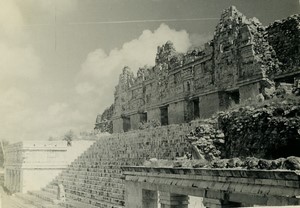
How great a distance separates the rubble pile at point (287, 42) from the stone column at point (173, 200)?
672cm

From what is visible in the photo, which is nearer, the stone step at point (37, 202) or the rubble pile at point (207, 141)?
the rubble pile at point (207, 141)

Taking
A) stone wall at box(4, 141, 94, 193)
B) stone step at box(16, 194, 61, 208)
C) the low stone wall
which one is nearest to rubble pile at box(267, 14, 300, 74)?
the low stone wall

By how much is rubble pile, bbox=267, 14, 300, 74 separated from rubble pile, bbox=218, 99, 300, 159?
439 cm

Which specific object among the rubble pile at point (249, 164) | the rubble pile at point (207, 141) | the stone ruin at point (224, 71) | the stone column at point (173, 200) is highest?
the stone ruin at point (224, 71)

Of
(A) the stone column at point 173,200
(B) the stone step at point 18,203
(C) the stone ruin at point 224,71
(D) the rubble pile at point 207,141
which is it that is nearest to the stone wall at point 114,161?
(D) the rubble pile at point 207,141

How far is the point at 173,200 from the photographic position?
Answer: 7523 mm

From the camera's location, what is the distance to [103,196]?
476 inches

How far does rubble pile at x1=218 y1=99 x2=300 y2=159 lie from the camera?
24.3 ft

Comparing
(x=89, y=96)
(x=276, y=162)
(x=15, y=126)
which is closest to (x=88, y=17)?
(x=89, y=96)

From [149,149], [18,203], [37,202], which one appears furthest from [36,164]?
[149,149]

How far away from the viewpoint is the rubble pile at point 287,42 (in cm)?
1229

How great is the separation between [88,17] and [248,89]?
714cm

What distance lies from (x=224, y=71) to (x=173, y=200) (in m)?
8.03

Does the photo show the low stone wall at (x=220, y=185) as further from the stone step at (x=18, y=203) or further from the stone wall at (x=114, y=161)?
the stone step at (x=18, y=203)
